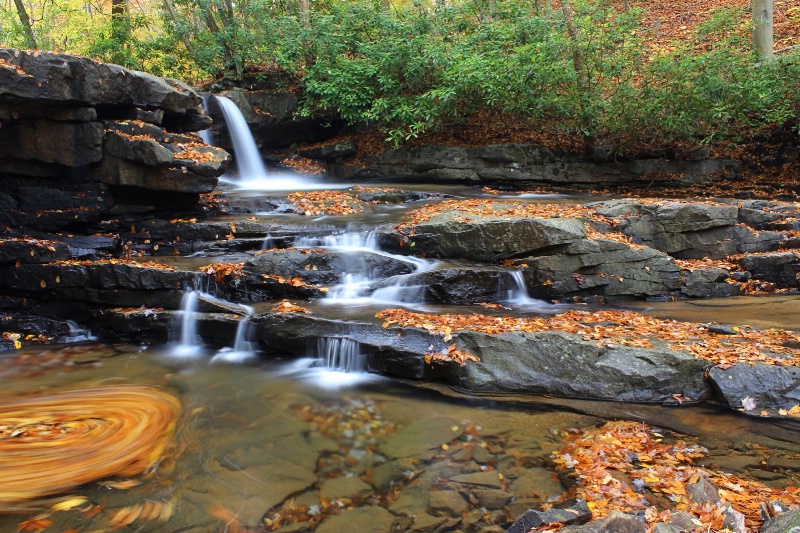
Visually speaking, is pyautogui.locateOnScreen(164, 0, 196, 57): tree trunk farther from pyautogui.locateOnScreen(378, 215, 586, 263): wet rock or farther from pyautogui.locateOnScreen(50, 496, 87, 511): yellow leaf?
pyautogui.locateOnScreen(50, 496, 87, 511): yellow leaf

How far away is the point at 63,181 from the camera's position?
377 inches

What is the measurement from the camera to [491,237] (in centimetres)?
871

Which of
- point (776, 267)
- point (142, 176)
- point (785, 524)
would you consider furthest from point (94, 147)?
point (776, 267)

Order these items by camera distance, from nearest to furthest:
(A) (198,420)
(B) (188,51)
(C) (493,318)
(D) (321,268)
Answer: (A) (198,420), (C) (493,318), (D) (321,268), (B) (188,51)

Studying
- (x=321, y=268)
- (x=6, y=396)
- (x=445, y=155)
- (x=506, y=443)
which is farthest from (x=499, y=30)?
(x=6, y=396)

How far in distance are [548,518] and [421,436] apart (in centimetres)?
175

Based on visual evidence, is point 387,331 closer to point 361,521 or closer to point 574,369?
point 574,369

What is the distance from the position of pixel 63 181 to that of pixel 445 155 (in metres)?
9.27

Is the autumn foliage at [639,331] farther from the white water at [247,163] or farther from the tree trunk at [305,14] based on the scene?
the tree trunk at [305,14]

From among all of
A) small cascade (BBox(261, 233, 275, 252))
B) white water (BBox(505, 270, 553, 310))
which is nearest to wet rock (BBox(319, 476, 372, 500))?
white water (BBox(505, 270, 553, 310))

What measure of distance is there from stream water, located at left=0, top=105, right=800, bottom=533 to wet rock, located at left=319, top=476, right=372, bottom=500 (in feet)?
0.04

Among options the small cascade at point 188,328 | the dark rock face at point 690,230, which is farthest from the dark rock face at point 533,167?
the small cascade at point 188,328

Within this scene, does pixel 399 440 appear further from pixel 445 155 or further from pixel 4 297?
pixel 445 155

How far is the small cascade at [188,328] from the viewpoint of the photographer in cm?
744
